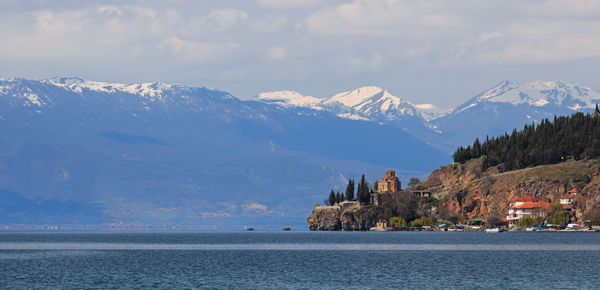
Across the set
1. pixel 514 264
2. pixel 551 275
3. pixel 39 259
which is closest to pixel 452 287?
pixel 551 275

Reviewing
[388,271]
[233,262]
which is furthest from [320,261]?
[388,271]

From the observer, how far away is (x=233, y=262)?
135m

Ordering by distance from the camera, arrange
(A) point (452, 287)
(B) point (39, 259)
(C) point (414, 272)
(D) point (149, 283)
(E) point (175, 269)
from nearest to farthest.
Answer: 1. (A) point (452, 287)
2. (D) point (149, 283)
3. (C) point (414, 272)
4. (E) point (175, 269)
5. (B) point (39, 259)

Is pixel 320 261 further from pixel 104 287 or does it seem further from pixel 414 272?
pixel 104 287

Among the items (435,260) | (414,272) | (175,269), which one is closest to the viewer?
(414,272)

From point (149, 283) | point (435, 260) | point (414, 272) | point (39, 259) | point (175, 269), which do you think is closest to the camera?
point (149, 283)

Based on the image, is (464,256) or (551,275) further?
(464,256)

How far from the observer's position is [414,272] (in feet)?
371

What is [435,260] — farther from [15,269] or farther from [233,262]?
[15,269]

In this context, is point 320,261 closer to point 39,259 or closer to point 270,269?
point 270,269

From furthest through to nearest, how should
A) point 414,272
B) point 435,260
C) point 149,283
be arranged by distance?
point 435,260
point 414,272
point 149,283

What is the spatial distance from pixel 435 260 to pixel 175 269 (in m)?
36.1

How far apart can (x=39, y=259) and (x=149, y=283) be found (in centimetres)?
4787

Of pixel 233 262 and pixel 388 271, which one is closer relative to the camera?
pixel 388 271
